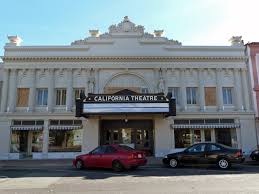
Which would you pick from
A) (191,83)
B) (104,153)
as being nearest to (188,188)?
→ (104,153)

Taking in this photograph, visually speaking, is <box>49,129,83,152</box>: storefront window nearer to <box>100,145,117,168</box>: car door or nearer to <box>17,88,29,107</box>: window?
<box>17,88,29,107</box>: window

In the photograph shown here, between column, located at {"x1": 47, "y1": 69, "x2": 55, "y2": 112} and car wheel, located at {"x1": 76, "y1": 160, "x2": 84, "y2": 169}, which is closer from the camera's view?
car wheel, located at {"x1": 76, "y1": 160, "x2": 84, "y2": 169}

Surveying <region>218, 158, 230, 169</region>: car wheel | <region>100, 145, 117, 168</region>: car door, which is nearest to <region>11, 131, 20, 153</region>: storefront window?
<region>100, 145, 117, 168</region>: car door

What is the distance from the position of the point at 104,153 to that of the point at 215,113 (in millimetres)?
12151

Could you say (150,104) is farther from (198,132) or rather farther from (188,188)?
(188,188)

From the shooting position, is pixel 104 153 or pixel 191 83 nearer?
pixel 104 153

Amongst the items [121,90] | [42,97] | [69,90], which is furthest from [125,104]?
[42,97]

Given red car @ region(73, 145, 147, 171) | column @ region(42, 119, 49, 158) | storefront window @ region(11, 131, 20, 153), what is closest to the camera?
red car @ region(73, 145, 147, 171)

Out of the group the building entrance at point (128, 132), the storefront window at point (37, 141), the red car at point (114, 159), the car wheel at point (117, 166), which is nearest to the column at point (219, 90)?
the building entrance at point (128, 132)

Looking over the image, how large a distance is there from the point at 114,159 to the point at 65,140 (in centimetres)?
995

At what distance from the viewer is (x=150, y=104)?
66.0 ft

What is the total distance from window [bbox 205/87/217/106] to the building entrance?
5.24 metres

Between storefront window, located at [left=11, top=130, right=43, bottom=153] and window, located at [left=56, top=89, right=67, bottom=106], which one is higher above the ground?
window, located at [left=56, top=89, right=67, bottom=106]

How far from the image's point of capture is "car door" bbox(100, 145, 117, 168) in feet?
46.3
